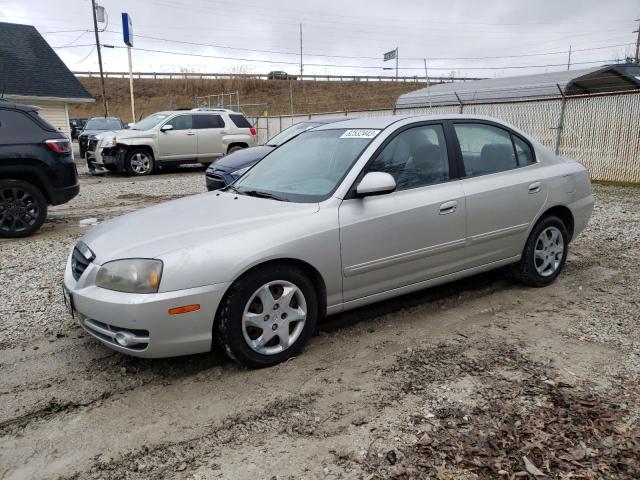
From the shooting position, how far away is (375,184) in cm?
369

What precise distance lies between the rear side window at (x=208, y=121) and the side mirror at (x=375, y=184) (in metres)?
12.8

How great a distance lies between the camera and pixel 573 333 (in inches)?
156

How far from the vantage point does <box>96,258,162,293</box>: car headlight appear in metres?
3.13

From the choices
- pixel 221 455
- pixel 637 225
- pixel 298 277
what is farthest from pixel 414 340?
pixel 637 225

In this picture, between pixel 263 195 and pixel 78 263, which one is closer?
pixel 78 263

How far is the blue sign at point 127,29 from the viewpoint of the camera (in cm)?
2764

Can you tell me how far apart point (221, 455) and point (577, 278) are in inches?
163

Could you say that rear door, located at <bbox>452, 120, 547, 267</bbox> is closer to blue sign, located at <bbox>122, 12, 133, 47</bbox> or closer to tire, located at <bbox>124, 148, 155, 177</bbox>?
tire, located at <bbox>124, 148, 155, 177</bbox>

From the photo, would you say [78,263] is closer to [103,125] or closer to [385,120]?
[385,120]

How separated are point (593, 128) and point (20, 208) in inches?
467

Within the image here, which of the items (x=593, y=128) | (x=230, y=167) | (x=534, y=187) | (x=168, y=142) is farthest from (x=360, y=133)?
(x=168, y=142)

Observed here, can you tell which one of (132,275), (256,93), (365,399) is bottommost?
(365,399)

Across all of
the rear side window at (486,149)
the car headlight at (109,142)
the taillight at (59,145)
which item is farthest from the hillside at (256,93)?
the rear side window at (486,149)

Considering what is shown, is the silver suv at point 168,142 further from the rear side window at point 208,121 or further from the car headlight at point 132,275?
the car headlight at point 132,275
